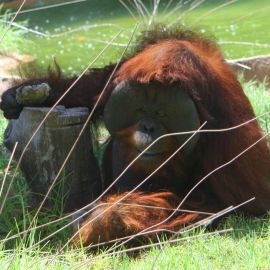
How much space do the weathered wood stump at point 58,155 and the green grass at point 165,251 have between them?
5.5 inches

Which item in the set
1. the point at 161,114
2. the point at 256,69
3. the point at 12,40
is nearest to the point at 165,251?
the point at 161,114

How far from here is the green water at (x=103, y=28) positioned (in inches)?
282

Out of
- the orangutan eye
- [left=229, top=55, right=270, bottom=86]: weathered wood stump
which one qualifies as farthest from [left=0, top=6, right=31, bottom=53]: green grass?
the orangutan eye

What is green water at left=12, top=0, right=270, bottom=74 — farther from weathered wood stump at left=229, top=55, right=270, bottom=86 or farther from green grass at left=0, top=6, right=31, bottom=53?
weathered wood stump at left=229, top=55, right=270, bottom=86

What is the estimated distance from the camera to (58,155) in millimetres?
3344

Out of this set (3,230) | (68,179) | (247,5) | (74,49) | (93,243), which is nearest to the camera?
(93,243)

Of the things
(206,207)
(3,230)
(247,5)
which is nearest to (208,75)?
(206,207)

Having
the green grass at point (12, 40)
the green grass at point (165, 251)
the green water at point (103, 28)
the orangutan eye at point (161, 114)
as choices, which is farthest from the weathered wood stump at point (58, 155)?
the green grass at point (12, 40)

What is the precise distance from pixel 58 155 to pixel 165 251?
2.82 ft

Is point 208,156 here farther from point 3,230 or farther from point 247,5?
point 247,5

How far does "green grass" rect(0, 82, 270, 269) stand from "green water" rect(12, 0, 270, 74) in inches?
119

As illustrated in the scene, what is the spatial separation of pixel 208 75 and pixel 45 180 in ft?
3.06

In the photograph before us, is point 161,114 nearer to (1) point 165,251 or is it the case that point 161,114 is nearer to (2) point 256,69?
(1) point 165,251

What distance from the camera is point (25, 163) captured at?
3.41 m
